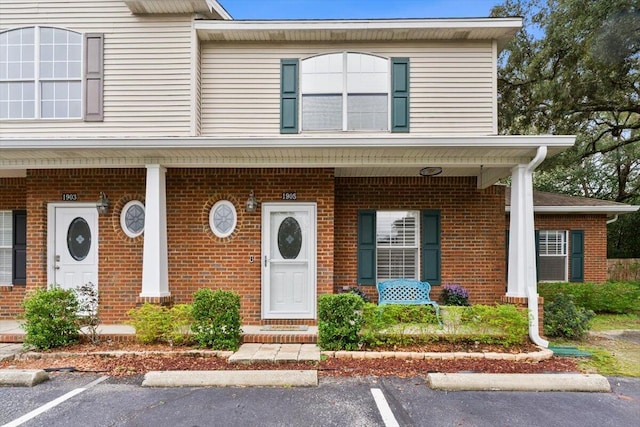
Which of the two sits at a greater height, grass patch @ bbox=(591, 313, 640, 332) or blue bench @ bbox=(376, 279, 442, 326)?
blue bench @ bbox=(376, 279, 442, 326)

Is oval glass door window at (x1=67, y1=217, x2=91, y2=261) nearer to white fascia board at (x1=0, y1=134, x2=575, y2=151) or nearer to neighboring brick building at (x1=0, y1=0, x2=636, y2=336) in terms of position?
neighboring brick building at (x1=0, y1=0, x2=636, y2=336)

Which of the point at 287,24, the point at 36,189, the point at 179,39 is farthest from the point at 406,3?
the point at 36,189

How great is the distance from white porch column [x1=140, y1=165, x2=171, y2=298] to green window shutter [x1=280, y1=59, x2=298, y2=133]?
2290 millimetres

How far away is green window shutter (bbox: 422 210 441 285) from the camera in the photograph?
23.1 feet

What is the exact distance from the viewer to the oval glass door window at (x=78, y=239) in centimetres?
648

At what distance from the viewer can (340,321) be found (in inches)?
201

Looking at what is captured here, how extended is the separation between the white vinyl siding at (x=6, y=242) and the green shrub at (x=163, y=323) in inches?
149

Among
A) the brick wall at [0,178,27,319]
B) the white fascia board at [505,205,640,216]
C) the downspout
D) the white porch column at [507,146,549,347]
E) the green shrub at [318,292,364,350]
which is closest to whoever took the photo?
the green shrub at [318,292,364,350]

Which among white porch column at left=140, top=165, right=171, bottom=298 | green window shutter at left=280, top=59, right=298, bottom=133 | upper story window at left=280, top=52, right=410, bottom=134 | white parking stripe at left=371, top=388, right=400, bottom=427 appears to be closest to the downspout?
upper story window at left=280, top=52, right=410, bottom=134

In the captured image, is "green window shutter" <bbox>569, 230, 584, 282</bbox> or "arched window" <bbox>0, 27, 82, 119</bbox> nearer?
"arched window" <bbox>0, 27, 82, 119</bbox>

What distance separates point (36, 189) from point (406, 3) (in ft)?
45.7

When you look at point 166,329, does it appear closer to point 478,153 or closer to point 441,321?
point 441,321

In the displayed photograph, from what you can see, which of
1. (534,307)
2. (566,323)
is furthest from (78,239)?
(566,323)

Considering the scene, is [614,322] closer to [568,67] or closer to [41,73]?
[568,67]
